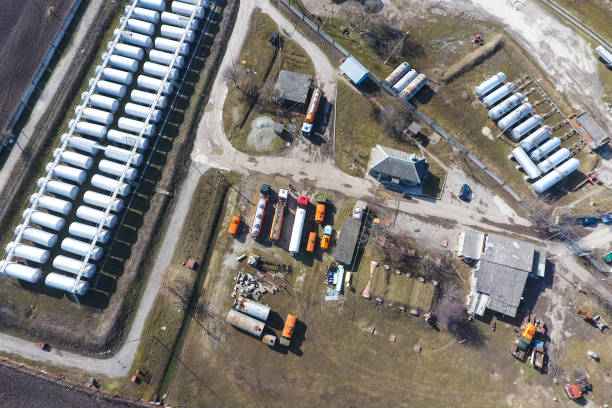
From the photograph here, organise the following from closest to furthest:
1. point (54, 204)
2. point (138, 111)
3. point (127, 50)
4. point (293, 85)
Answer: point (54, 204), point (138, 111), point (293, 85), point (127, 50)

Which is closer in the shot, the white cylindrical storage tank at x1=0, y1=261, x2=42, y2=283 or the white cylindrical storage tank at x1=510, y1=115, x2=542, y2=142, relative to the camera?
the white cylindrical storage tank at x1=0, y1=261, x2=42, y2=283

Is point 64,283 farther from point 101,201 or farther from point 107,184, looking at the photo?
point 107,184

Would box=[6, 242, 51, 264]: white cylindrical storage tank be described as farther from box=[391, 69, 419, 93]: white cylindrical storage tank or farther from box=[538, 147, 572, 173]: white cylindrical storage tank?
box=[538, 147, 572, 173]: white cylindrical storage tank

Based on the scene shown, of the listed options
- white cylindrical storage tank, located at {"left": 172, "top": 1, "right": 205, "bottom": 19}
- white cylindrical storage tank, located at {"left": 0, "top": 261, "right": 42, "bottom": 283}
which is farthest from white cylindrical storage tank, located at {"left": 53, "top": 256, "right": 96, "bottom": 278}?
white cylindrical storage tank, located at {"left": 172, "top": 1, "right": 205, "bottom": 19}

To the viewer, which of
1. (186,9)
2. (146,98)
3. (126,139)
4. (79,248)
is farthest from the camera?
(186,9)

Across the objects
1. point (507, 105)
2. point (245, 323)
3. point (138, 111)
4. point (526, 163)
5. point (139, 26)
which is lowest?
point (245, 323)

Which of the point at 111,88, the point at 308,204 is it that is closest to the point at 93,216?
the point at 111,88
